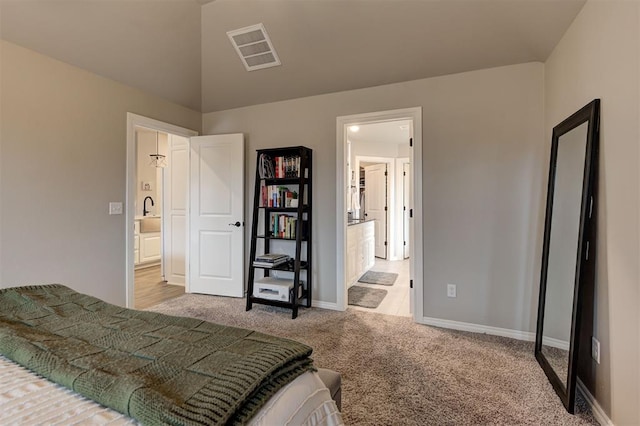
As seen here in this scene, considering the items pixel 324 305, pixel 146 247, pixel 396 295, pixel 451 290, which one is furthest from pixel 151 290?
pixel 451 290

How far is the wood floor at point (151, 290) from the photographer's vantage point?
11.9ft

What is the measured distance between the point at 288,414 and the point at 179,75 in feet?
11.3

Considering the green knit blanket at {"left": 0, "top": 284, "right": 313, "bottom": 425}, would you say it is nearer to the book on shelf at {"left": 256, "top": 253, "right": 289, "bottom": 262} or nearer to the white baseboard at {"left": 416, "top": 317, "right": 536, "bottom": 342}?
the book on shelf at {"left": 256, "top": 253, "right": 289, "bottom": 262}

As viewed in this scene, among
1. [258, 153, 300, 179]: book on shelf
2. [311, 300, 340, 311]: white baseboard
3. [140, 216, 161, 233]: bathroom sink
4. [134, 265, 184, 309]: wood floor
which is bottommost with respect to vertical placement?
[134, 265, 184, 309]: wood floor

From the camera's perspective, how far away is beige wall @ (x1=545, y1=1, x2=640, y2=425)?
1406 mm

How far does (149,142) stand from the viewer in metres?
6.03

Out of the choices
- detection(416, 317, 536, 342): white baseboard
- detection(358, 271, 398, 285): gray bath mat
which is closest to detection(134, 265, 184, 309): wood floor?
detection(358, 271, 398, 285): gray bath mat

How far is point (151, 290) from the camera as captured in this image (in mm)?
4105

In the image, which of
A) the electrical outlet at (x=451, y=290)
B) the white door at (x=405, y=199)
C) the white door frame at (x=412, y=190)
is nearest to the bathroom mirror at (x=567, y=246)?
the electrical outlet at (x=451, y=290)

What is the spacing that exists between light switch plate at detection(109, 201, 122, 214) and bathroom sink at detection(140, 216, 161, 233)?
2.76 meters

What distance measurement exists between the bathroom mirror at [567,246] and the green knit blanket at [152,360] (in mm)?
1663

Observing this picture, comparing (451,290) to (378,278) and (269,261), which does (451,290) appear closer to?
(269,261)

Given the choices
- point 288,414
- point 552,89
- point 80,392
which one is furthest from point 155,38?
point 552,89

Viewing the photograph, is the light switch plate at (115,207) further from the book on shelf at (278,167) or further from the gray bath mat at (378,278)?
the gray bath mat at (378,278)
